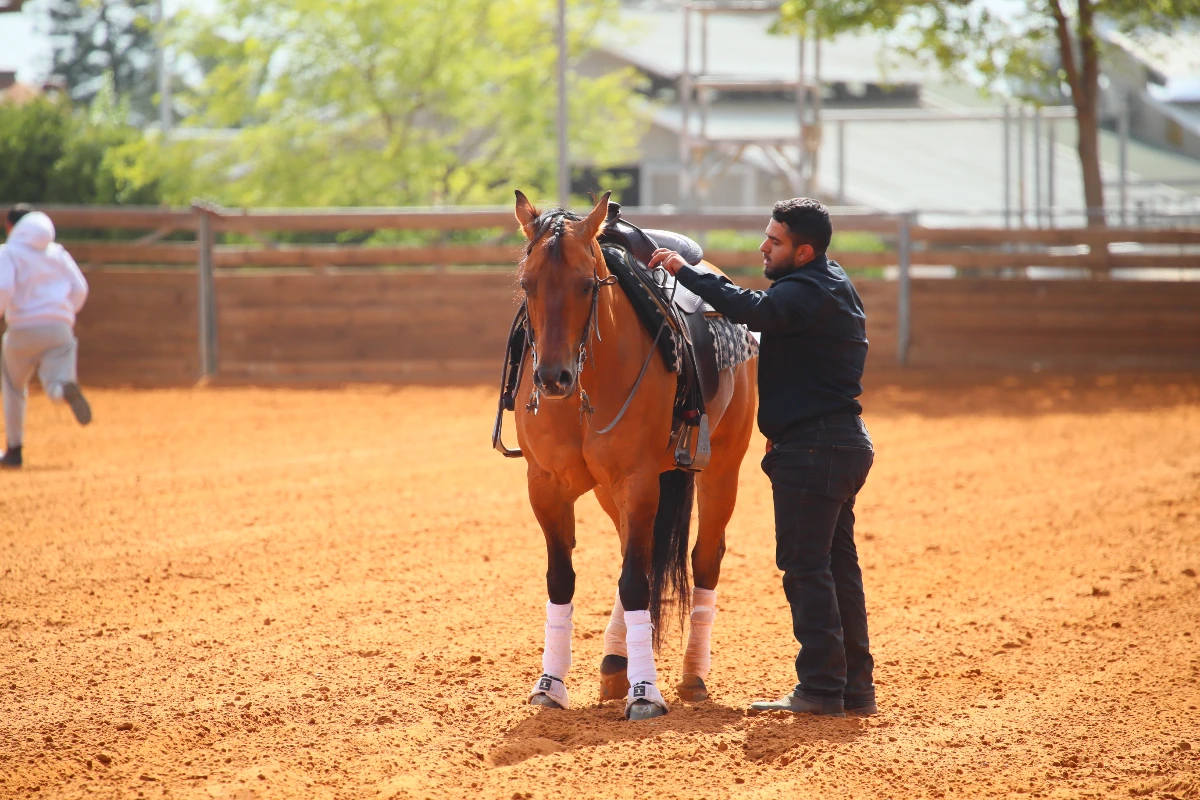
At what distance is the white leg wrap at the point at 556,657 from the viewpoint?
181 inches

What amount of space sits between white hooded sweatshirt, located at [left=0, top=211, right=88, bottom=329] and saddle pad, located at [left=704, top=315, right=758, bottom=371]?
7.45 meters

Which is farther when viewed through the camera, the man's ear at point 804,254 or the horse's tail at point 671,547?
the horse's tail at point 671,547

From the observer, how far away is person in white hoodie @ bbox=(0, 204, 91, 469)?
33.3 ft

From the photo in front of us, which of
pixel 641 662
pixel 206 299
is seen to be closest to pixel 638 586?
pixel 641 662

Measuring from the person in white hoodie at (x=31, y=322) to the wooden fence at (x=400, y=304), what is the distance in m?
5.74

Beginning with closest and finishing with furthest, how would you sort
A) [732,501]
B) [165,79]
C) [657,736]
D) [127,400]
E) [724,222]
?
[657,736]
[732,501]
[127,400]
[724,222]
[165,79]

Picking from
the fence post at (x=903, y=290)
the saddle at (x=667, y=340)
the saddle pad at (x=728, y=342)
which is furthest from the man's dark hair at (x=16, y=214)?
the fence post at (x=903, y=290)

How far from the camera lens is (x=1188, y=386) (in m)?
14.5

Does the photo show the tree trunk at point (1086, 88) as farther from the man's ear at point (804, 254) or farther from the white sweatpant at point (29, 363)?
the white sweatpant at point (29, 363)

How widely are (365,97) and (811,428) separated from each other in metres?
18.7

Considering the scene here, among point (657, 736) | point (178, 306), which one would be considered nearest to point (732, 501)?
point (657, 736)

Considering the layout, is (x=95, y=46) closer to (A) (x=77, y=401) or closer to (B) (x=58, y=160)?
(B) (x=58, y=160)

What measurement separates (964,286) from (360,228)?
865 centimetres

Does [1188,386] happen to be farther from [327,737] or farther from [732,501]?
[327,737]
